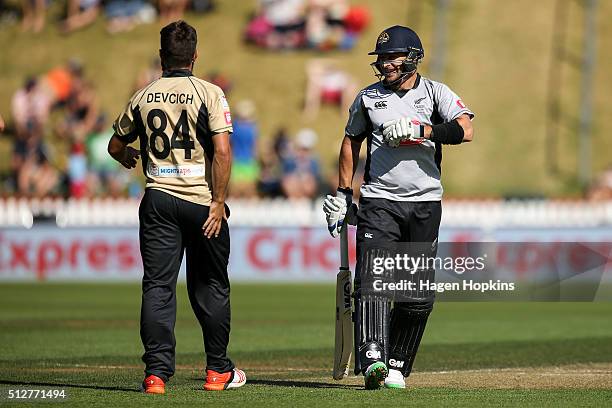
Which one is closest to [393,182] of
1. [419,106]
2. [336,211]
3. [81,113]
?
[336,211]

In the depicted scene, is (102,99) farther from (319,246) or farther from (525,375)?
(525,375)

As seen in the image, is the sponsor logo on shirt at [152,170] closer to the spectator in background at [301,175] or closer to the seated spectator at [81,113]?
the spectator in background at [301,175]

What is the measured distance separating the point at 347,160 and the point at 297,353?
371 cm

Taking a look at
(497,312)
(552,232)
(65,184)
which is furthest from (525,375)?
(65,184)

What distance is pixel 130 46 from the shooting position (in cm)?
3856

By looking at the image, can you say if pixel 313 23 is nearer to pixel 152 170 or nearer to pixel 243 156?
pixel 243 156

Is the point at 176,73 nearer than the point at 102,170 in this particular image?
Yes

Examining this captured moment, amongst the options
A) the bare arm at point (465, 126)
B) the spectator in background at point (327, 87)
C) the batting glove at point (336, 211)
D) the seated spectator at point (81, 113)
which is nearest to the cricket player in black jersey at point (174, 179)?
the batting glove at point (336, 211)

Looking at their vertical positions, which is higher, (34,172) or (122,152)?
(122,152)

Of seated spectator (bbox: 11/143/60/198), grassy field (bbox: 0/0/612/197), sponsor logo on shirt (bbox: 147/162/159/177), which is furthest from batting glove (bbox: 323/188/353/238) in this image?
grassy field (bbox: 0/0/612/197)

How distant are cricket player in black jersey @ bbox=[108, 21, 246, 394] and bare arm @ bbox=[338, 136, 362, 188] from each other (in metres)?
0.87

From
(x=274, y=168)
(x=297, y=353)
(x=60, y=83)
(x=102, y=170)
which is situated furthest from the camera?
(x=60, y=83)

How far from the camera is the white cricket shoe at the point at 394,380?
9219 mm

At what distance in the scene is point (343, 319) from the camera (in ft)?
30.8
